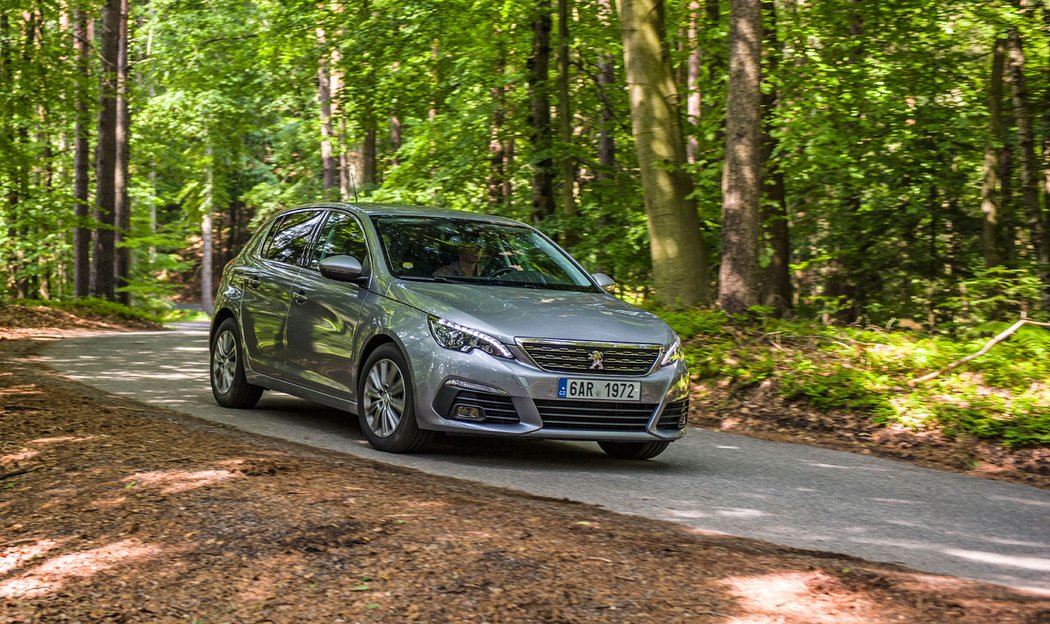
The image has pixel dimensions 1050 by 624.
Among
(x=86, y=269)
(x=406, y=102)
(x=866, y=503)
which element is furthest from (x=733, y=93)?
(x=86, y=269)

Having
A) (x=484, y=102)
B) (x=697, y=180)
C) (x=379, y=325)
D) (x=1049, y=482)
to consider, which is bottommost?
(x=1049, y=482)

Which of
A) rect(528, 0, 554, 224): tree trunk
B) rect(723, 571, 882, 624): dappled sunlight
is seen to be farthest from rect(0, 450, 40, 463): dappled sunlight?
rect(528, 0, 554, 224): tree trunk

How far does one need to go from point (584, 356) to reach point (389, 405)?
1480 millimetres

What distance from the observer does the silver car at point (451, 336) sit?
24.6 ft

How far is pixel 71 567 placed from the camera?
467 centimetres

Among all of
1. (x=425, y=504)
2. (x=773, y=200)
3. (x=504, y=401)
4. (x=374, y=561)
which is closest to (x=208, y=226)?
(x=773, y=200)

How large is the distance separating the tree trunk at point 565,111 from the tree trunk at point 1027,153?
285 inches

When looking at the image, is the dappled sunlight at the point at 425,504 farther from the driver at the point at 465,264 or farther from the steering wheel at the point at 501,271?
the steering wheel at the point at 501,271

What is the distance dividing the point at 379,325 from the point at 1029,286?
29.9 feet

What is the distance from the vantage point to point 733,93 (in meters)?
13.2

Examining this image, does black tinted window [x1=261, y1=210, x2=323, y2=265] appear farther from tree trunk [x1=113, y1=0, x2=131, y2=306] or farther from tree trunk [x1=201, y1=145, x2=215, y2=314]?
tree trunk [x1=201, y1=145, x2=215, y2=314]

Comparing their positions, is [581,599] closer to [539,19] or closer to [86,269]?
[539,19]

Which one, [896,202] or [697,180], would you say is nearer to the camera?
[697,180]

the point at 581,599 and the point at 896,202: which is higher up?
the point at 896,202
